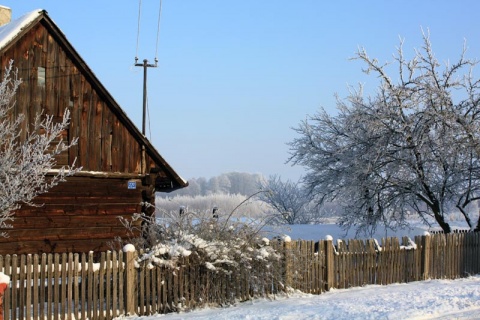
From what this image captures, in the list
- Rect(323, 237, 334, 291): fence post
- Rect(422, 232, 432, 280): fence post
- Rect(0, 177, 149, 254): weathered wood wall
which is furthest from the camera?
Rect(0, 177, 149, 254): weathered wood wall

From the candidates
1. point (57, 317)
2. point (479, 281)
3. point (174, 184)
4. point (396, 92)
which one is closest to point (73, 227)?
point (174, 184)

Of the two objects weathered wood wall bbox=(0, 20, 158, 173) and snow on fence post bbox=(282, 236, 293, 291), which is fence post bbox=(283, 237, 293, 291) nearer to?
snow on fence post bbox=(282, 236, 293, 291)

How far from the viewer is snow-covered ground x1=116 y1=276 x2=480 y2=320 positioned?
10586 mm

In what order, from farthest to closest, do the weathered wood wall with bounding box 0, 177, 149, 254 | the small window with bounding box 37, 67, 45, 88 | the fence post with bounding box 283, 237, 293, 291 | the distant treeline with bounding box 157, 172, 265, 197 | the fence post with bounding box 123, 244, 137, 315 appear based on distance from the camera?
the distant treeline with bounding box 157, 172, 265, 197
the small window with bounding box 37, 67, 45, 88
the weathered wood wall with bounding box 0, 177, 149, 254
the fence post with bounding box 283, 237, 293, 291
the fence post with bounding box 123, 244, 137, 315

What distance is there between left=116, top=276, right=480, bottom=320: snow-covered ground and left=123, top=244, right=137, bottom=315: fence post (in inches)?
10.2

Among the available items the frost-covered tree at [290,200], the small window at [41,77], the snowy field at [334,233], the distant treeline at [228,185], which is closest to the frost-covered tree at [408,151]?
the snowy field at [334,233]

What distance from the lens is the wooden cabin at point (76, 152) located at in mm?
15734

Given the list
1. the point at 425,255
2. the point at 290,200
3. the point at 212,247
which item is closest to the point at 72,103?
the point at 212,247

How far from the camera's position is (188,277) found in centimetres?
1181

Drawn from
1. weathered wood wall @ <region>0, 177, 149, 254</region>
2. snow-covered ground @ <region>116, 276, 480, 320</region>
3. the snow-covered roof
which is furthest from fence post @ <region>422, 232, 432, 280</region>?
the snow-covered roof

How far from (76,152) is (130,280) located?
6.22 metres

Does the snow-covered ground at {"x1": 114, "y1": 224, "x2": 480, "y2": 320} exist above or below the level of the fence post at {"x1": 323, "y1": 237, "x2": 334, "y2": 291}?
below

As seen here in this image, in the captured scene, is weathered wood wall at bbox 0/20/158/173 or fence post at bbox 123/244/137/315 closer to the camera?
fence post at bbox 123/244/137/315

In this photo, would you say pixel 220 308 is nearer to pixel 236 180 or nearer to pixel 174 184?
pixel 174 184
